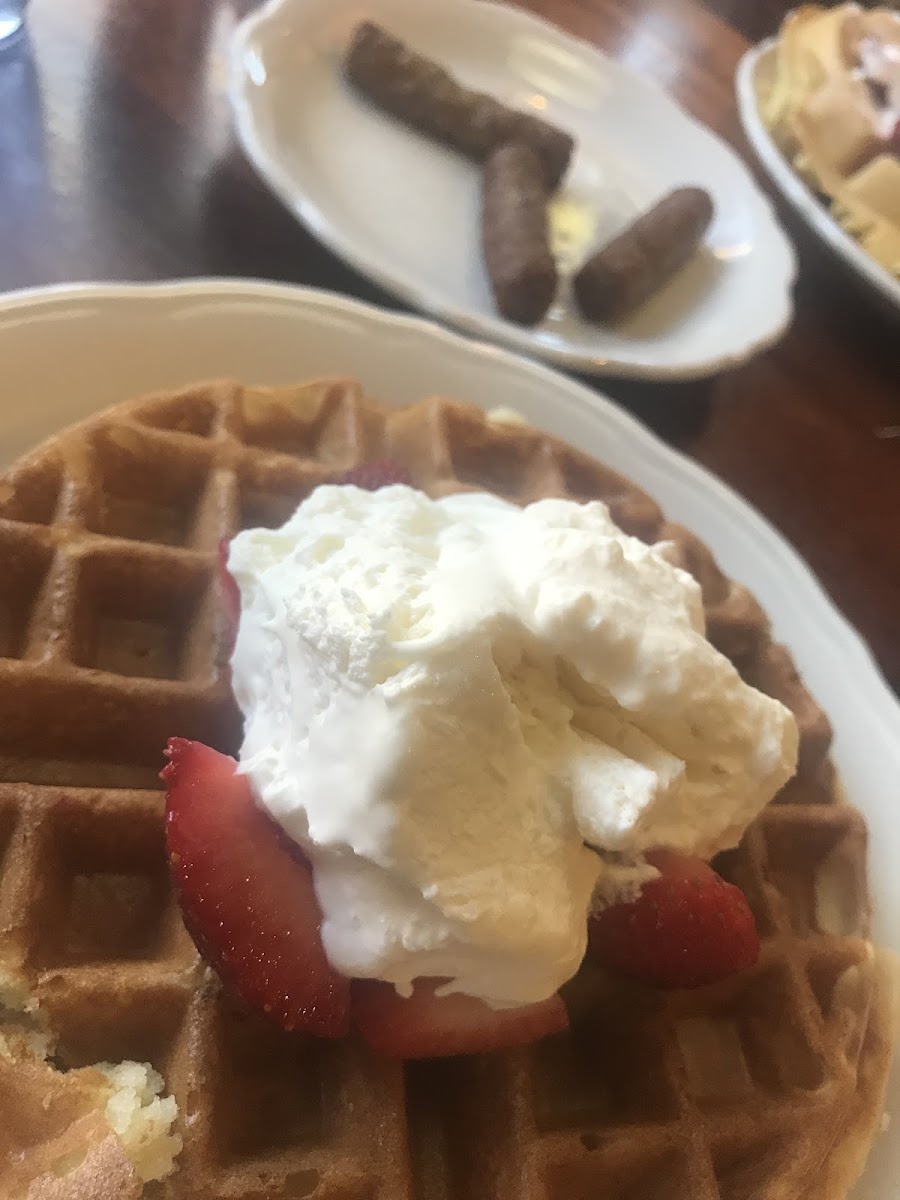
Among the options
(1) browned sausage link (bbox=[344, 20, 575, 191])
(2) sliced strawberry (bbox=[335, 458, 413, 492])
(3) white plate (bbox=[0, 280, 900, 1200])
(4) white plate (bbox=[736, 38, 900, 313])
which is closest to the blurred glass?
(1) browned sausage link (bbox=[344, 20, 575, 191])

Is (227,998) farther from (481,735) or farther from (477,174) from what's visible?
(477,174)

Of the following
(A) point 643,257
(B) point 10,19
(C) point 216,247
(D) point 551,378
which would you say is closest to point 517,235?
(A) point 643,257

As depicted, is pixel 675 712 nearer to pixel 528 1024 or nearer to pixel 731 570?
pixel 528 1024

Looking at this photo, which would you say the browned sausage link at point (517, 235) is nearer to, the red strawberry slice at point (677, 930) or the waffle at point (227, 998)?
the waffle at point (227, 998)

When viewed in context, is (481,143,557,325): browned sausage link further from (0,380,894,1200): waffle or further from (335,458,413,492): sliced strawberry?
(335,458,413,492): sliced strawberry

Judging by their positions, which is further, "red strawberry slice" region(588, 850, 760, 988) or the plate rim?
the plate rim

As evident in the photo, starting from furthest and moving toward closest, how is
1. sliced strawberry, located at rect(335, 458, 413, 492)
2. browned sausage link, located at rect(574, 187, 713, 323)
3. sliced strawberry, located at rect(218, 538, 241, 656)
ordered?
browned sausage link, located at rect(574, 187, 713, 323)
sliced strawberry, located at rect(335, 458, 413, 492)
sliced strawberry, located at rect(218, 538, 241, 656)
